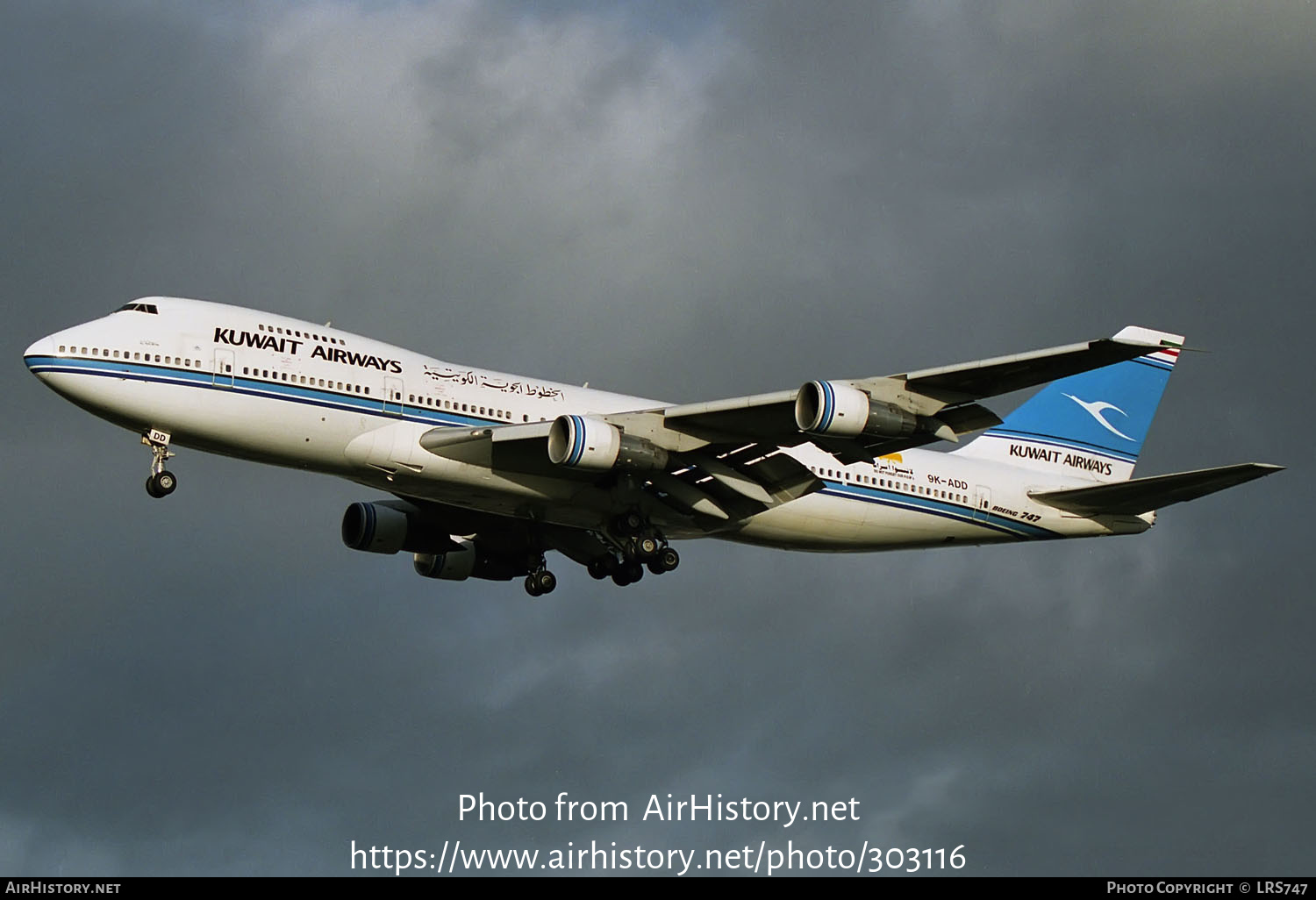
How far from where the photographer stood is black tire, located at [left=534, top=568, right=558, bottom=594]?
42050mm

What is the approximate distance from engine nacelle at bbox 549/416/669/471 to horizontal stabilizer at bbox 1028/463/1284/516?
1275cm

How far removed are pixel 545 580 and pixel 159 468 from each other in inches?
440

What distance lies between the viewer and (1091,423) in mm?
46906

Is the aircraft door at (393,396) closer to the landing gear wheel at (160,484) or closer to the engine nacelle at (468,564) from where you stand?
the landing gear wheel at (160,484)

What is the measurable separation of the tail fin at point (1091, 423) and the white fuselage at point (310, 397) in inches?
344

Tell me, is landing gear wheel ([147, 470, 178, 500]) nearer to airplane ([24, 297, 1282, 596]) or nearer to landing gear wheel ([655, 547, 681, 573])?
airplane ([24, 297, 1282, 596])

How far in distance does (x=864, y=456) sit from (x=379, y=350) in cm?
1090

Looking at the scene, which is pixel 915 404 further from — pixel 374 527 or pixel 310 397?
pixel 374 527

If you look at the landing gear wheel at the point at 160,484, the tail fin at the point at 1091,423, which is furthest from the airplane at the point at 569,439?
the tail fin at the point at 1091,423

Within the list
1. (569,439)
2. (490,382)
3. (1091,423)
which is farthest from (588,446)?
(1091,423)

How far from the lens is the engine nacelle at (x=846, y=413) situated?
33531mm

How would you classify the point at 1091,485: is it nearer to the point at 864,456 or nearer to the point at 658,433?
the point at 864,456
